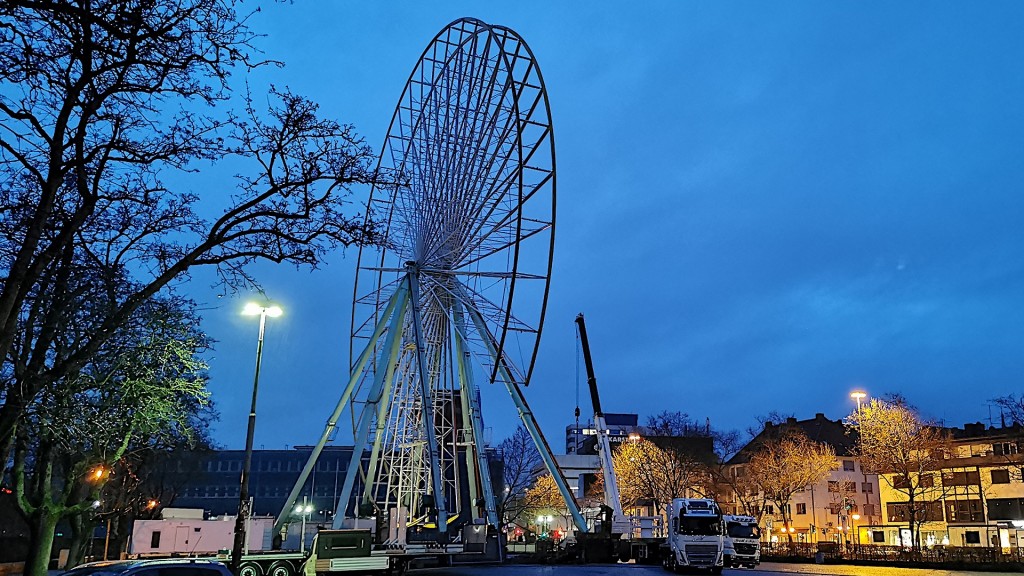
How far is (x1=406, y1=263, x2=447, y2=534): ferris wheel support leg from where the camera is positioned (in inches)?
1431

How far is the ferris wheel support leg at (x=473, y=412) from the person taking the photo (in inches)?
1561

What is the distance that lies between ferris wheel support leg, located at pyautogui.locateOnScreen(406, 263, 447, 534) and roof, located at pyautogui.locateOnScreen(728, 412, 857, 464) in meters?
53.3

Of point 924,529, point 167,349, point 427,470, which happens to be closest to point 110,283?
point 167,349

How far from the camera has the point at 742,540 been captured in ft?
136

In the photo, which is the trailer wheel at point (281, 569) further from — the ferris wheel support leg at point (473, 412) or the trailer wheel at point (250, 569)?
the ferris wheel support leg at point (473, 412)

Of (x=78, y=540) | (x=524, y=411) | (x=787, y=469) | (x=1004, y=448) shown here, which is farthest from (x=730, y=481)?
(x=78, y=540)

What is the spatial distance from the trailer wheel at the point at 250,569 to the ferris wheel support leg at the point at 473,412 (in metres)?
14.3

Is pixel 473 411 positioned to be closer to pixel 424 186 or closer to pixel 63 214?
pixel 424 186

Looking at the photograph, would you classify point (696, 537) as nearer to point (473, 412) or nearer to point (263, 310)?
point (473, 412)

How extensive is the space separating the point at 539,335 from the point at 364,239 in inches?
892

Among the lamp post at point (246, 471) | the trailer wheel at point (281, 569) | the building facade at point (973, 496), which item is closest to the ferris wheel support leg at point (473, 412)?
the trailer wheel at point (281, 569)

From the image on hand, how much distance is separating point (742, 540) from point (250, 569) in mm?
25449

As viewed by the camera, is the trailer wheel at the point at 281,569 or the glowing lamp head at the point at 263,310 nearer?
the glowing lamp head at the point at 263,310

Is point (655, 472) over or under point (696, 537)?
over
